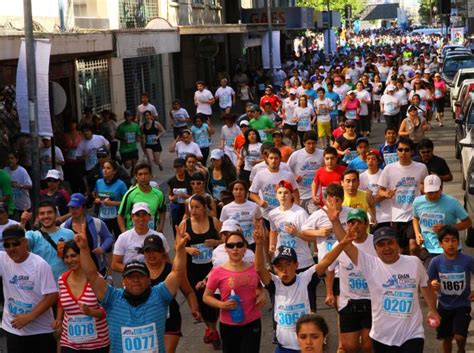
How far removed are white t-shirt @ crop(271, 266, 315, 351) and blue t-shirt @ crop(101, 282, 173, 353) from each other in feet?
3.67

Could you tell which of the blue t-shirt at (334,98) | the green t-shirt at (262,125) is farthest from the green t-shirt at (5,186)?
the blue t-shirt at (334,98)

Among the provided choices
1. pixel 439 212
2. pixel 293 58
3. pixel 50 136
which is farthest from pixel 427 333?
pixel 293 58

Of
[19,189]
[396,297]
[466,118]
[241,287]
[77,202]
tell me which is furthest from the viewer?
[466,118]

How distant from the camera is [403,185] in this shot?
11.7 metres

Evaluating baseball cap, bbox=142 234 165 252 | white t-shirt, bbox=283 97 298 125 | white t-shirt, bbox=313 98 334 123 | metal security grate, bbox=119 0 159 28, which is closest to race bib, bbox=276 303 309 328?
baseball cap, bbox=142 234 165 252

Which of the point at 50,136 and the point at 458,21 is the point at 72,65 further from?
the point at 458,21

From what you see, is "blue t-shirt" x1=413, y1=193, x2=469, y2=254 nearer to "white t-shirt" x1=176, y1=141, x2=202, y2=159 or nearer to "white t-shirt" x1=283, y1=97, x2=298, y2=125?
"white t-shirt" x1=176, y1=141, x2=202, y2=159

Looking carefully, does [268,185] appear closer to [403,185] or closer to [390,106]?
[403,185]

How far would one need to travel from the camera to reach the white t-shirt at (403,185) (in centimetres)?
1171

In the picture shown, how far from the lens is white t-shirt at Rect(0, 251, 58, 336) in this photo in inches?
318

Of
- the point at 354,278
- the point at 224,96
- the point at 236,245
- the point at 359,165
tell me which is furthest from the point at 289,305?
the point at 224,96

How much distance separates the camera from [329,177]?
12258 millimetres

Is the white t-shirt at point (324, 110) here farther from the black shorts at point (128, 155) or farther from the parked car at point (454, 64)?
the parked car at point (454, 64)

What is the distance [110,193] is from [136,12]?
17.6m
